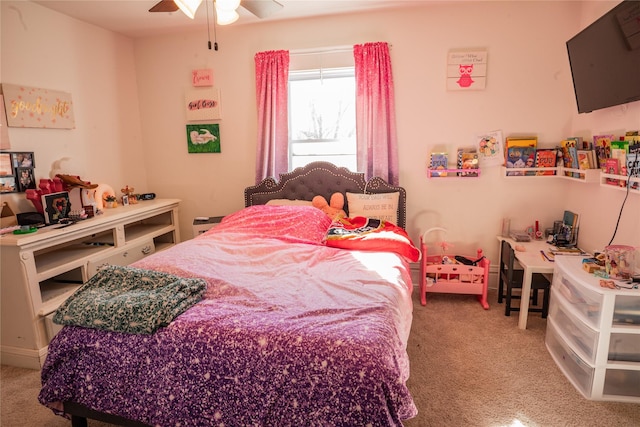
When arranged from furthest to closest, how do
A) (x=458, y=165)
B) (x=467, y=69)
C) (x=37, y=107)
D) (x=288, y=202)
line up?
1. (x=288, y=202)
2. (x=458, y=165)
3. (x=467, y=69)
4. (x=37, y=107)

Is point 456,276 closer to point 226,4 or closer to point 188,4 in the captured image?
point 226,4

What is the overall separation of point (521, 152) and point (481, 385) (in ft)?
6.61

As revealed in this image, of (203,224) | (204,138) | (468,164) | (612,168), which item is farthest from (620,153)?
(204,138)

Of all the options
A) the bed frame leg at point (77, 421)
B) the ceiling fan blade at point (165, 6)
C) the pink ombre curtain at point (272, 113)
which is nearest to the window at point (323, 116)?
the pink ombre curtain at point (272, 113)

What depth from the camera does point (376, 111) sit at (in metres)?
3.36

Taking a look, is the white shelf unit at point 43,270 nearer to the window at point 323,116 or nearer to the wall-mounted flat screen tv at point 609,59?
the window at point 323,116

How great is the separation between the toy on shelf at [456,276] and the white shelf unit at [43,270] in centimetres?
262

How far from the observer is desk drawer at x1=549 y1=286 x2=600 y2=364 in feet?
6.59

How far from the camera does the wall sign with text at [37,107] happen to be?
2.67 metres

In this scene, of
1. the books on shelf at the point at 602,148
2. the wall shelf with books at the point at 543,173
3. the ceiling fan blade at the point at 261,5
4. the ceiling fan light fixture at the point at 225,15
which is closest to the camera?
the ceiling fan light fixture at the point at 225,15

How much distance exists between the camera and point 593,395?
6.60ft

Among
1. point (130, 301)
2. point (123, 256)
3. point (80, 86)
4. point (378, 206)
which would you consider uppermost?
point (80, 86)

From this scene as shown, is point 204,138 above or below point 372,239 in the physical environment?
above

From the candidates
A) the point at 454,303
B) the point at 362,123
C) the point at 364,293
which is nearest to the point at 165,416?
the point at 364,293
